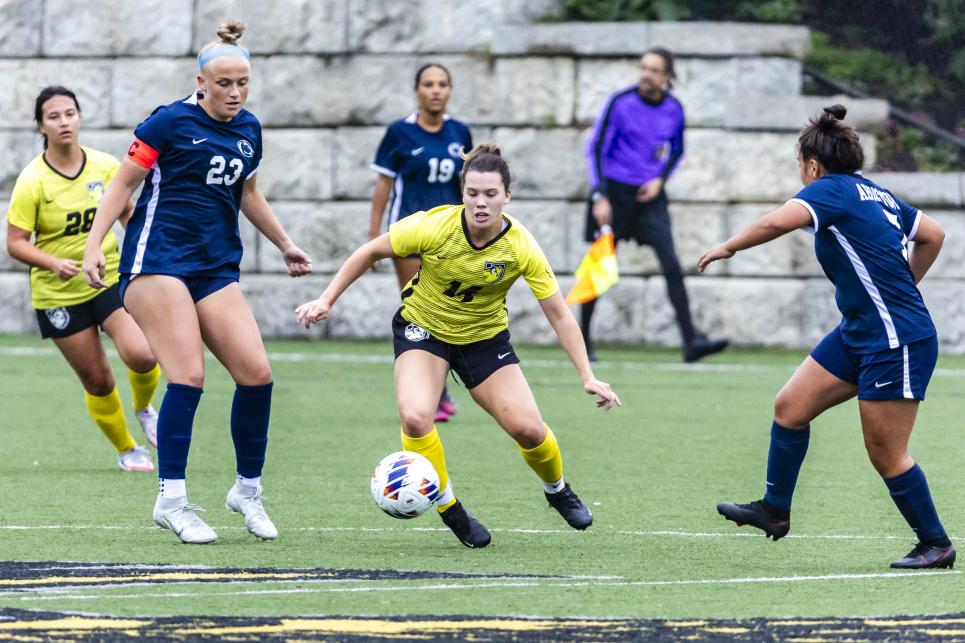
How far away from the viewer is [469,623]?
4969mm

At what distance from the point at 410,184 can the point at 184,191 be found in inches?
163

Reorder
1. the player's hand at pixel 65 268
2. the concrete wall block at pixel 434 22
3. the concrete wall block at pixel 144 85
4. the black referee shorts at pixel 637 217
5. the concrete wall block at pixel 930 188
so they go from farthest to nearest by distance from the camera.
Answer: the concrete wall block at pixel 144 85
the concrete wall block at pixel 434 22
the concrete wall block at pixel 930 188
the black referee shorts at pixel 637 217
the player's hand at pixel 65 268

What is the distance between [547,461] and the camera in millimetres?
6969

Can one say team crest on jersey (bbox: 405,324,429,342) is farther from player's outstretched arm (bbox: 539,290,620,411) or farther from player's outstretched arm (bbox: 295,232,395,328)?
player's outstretched arm (bbox: 539,290,620,411)

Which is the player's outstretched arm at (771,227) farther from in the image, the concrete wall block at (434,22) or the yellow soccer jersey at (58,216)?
the concrete wall block at (434,22)

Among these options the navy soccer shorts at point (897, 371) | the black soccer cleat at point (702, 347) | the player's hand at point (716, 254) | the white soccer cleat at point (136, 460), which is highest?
the player's hand at point (716, 254)

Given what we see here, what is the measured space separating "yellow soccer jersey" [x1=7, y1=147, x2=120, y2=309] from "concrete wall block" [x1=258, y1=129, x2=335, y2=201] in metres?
7.46

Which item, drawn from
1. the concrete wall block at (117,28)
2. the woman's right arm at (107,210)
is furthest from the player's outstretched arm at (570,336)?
the concrete wall block at (117,28)

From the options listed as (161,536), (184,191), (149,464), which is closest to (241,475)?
(161,536)

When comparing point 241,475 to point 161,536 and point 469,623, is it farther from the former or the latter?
point 469,623

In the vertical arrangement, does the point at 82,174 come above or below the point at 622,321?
above

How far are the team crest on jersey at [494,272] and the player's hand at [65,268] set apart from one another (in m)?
2.30

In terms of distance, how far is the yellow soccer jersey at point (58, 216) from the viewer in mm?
8812

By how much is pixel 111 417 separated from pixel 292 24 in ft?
26.9
